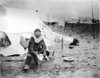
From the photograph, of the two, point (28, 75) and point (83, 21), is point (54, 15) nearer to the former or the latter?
point (83, 21)

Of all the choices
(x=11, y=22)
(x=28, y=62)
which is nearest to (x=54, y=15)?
(x=11, y=22)

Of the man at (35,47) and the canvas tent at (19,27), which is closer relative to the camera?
the man at (35,47)

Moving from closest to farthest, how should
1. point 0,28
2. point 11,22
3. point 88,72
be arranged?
point 88,72, point 0,28, point 11,22

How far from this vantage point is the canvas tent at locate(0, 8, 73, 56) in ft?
22.1

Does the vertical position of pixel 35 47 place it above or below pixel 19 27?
below

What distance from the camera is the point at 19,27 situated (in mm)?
7781

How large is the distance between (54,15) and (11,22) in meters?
8.49

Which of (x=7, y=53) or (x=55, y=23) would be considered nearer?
(x=7, y=53)

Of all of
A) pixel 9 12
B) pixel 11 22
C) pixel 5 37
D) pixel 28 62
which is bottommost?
pixel 28 62

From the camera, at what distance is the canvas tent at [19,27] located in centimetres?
674

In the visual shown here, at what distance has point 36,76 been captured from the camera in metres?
4.11

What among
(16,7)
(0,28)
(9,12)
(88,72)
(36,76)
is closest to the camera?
(36,76)

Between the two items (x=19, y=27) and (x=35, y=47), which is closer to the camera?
(x=35, y=47)

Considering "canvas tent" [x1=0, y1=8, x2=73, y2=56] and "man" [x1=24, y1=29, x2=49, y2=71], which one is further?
"canvas tent" [x1=0, y1=8, x2=73, y2=56]
